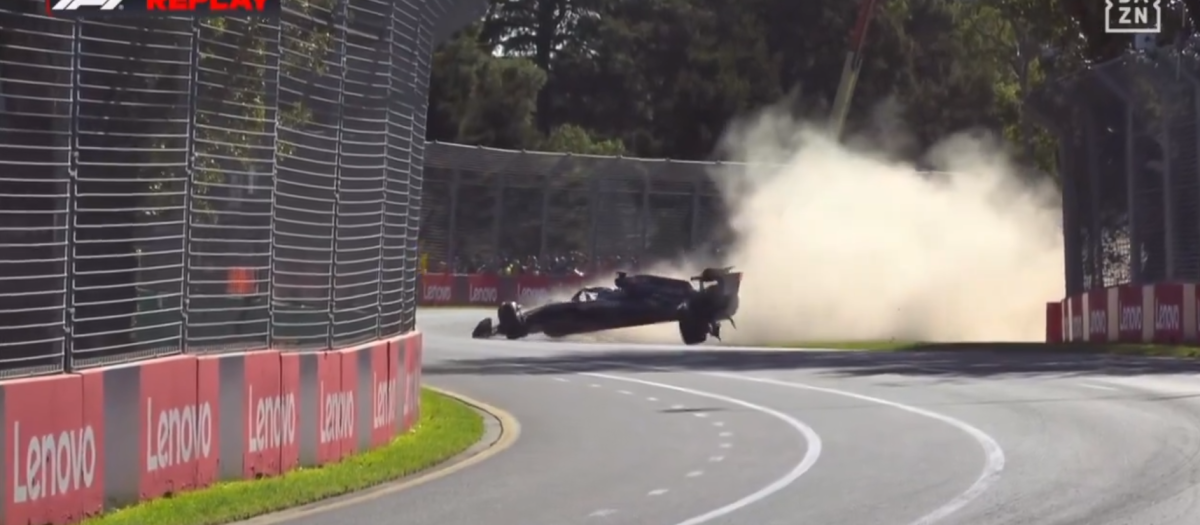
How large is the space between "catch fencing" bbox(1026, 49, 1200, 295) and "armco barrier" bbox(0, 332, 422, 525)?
62.5ft

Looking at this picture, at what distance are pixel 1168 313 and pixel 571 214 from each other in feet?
103

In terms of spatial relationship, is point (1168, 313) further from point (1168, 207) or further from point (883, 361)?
point (883, 361)

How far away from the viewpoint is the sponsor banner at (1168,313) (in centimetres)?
3206

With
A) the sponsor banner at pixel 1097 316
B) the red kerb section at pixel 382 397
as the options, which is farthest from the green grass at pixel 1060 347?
the red kerb section at pixel 382 397

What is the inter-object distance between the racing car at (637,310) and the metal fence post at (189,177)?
27.4 metres

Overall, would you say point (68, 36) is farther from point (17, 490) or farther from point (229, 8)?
point (17, 490)

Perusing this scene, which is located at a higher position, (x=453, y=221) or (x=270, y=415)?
(x=453, y=221)

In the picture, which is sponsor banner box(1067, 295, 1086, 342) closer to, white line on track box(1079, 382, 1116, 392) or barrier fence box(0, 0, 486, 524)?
white line on track box(1079, 382, 1116, 392)

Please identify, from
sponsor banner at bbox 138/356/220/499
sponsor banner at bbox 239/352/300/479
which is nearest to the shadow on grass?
sponsor banner at bbox 239/352/300/479

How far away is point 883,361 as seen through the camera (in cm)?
3006

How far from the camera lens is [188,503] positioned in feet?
40.4

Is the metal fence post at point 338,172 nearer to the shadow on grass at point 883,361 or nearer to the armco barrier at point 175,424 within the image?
the armco barrier at point 175,424

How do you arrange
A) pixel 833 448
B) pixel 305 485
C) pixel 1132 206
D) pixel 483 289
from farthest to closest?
pixel 483 289 < pixel 1132 206 < pixel 833 448 < pixel 305 485

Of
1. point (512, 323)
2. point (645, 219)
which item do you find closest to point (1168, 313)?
point (512, 323)
